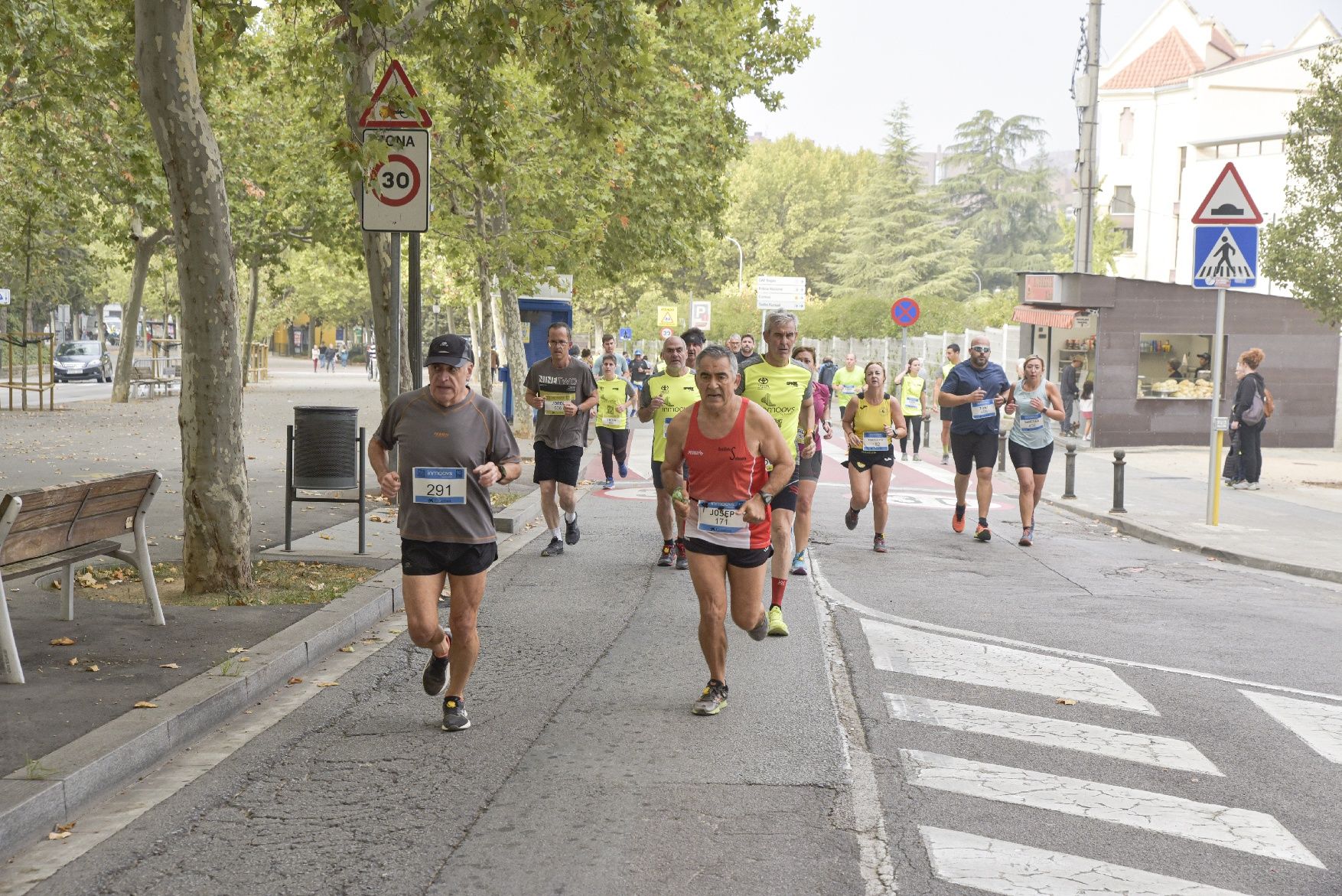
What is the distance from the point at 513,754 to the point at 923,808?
171cm

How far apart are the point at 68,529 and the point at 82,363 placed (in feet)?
182

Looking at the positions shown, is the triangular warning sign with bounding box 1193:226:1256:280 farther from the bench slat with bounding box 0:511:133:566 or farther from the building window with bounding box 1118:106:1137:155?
the building window with bounding box 1118:106:1137:155

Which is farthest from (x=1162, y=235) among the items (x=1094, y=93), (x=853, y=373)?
(x=853, y=373)

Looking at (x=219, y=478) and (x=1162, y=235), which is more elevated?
(x=1162, y=235)

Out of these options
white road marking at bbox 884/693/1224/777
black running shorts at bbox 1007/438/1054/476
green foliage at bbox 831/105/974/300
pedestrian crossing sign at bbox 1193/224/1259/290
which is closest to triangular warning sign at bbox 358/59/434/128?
white road marking at bbox 884/693/1224/777

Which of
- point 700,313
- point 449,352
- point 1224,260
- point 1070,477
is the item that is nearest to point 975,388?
point 1224,260

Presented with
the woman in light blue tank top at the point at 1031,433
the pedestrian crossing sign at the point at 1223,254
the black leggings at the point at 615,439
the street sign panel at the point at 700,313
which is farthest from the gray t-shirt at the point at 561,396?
the street sign panel at the point at 700,313

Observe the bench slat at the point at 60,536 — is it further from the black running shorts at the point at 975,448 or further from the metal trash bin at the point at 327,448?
the black running shorts at the point at 975,448

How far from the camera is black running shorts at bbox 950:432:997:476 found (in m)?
13.8

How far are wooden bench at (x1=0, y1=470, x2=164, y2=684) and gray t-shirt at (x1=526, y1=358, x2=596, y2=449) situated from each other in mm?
4315

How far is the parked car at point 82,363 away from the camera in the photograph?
57781mm

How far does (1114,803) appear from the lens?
5.42 metres

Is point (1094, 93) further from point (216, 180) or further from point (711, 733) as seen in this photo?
point (711, 733)

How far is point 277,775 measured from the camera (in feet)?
18.6
